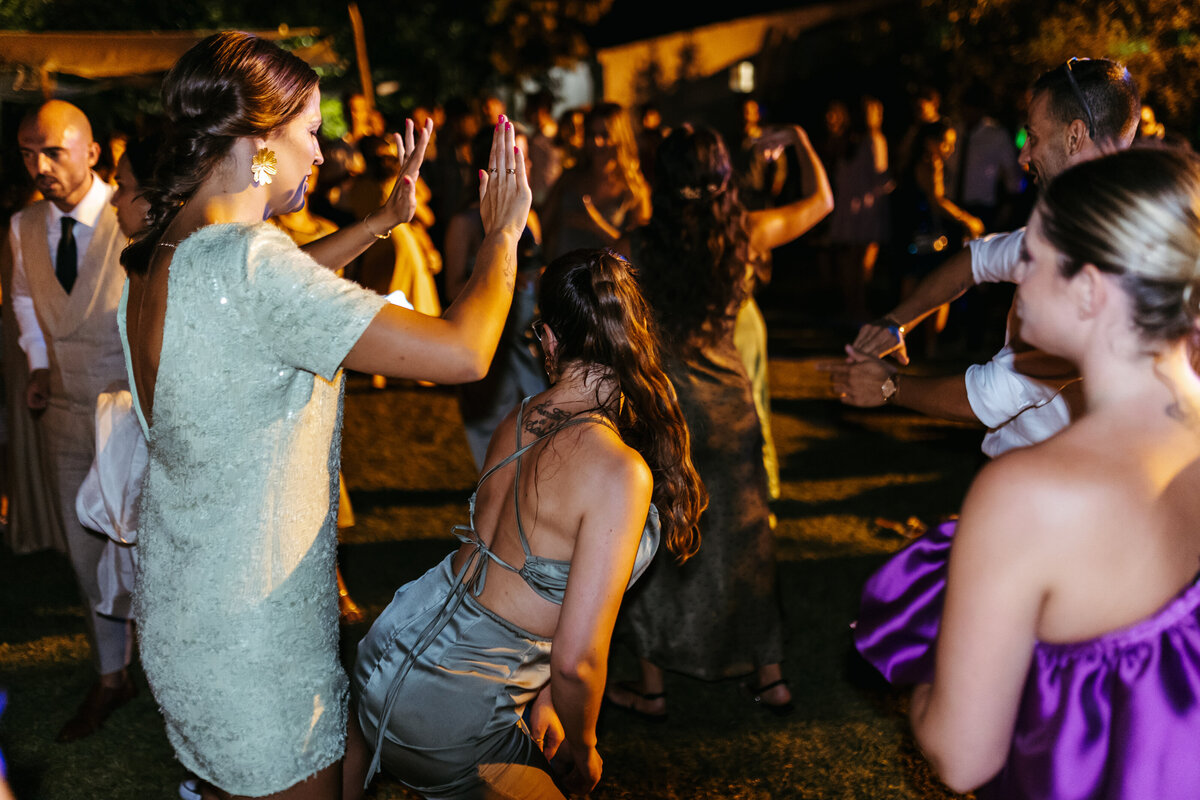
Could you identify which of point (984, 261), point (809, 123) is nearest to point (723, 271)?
point (984, 261)

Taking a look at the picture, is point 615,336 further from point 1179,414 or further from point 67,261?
point 67,261

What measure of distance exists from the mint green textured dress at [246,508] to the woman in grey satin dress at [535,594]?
292mm

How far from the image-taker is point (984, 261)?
283cm

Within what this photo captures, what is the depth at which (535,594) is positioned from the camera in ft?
7.08

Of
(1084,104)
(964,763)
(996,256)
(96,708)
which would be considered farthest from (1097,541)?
(96,708)

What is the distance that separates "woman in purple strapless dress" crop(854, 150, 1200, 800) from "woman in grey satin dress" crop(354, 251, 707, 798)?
30.4 inches

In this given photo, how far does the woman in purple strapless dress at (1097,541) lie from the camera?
1322mm

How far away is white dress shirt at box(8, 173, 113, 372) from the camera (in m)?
3.69

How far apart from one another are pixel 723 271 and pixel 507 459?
Answer: 1.63 meters

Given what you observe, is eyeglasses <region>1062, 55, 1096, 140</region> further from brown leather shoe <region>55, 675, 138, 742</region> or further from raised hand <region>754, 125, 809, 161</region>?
brown leather shoe <region>55, 675, 138, 742</region>

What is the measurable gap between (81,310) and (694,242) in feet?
7.37

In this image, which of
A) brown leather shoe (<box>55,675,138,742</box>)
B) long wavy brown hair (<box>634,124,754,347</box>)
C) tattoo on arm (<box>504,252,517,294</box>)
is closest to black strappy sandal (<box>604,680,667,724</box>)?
long wavy brown hair (<box>634,124,754,347</box>)

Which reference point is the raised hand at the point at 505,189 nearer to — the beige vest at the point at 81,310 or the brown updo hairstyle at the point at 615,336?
the brown updo hairstyle at the point at 615,336

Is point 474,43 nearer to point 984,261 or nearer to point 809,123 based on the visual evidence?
point 809,123
